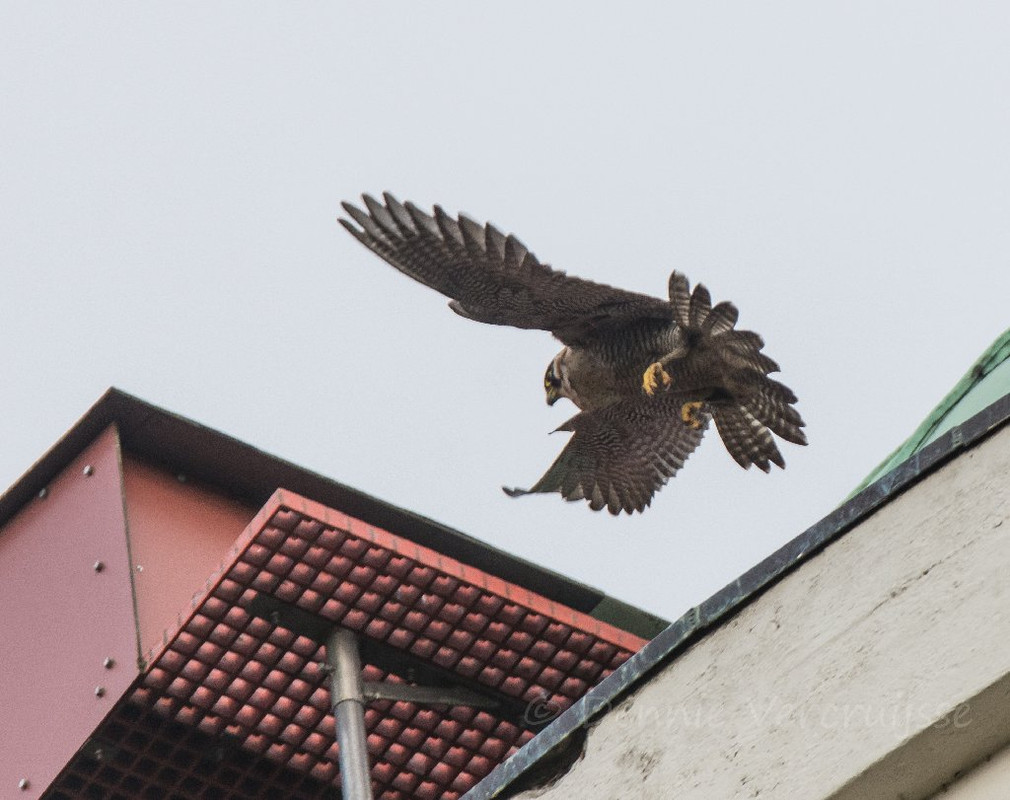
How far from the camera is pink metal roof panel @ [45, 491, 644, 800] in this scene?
8273 millimetres

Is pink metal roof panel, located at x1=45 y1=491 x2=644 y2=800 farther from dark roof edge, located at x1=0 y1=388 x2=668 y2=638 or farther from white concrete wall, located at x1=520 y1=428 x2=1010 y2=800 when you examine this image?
white concrete wall, located at x1=520 y1=428 x2=1010 y2=800

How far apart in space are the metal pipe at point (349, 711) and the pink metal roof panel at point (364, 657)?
81mm

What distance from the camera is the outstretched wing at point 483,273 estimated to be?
925 centimetres

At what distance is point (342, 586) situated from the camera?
27.5 ft

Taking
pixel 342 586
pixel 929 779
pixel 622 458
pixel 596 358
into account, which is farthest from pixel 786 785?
pixel 622 458

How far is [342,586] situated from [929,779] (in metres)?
4.69

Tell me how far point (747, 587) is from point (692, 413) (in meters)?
6.16

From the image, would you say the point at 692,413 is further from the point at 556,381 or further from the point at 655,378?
the point at 556,381

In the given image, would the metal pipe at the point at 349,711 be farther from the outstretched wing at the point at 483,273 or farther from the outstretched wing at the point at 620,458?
the outstretched wing at the point at 620,458

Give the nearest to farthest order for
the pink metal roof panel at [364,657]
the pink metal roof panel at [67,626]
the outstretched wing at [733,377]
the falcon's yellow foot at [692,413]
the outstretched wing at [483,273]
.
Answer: the pink metal roof panel at [364,657] < the pink metal roof panel at [67,626] < the outstretched wing at [483,273] < the outstretched wing at [733,377] < the falcon's yellow foot at [692,413]

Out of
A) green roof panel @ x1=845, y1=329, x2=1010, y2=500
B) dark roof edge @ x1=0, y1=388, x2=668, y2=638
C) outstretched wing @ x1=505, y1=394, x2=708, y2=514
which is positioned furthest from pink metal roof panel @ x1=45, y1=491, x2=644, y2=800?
outstretched wing @ x1=505, y1=394, x2=708, y2=514

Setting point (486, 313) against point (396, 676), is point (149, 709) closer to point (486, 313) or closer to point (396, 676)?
point (396, 676)

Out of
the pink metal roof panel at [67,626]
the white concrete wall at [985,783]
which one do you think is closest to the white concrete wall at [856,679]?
the white concrete wall at [985,783]

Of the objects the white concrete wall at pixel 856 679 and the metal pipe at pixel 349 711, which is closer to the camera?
the white concrete wall at pixel 856 679
